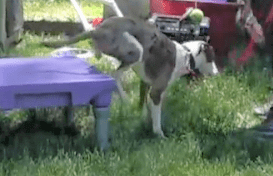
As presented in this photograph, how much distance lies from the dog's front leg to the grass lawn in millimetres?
64

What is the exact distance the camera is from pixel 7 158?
265cm

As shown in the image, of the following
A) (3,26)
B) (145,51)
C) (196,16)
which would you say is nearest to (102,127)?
(145,51)

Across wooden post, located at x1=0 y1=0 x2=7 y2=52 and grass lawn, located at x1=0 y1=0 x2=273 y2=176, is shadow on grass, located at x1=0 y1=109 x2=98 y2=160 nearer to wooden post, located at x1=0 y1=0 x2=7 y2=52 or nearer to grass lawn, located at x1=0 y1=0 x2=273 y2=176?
grass lawn, located at x1=0 y1=0 x2=273 y2=176

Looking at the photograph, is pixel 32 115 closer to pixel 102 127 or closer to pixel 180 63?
pixel 102 127

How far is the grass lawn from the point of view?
8.23ft

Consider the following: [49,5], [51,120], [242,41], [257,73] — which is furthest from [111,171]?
[49,5]

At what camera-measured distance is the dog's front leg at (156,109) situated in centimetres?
290

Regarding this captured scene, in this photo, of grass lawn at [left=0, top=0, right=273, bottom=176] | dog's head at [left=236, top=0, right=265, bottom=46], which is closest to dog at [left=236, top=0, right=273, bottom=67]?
dog's head at [left=236, top=0, right=265, bottom=46]

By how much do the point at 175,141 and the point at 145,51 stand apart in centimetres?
63

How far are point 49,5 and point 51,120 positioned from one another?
15.5 feet

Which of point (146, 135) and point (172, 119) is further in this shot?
point (172, 119)

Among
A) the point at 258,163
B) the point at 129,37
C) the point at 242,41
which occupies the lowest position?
the point at 258,163

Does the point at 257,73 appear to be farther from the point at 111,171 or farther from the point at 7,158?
the point at 7,158

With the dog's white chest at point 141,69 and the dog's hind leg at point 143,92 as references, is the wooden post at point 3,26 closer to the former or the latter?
the dog's hind leg at point 143,92
